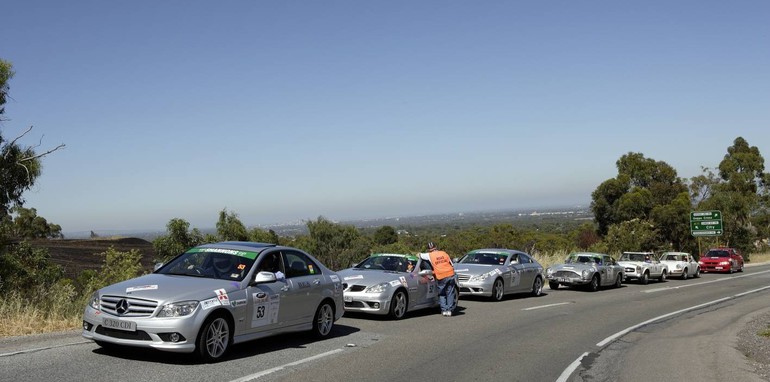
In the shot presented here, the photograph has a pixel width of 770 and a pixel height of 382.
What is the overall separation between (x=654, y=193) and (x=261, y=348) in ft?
209

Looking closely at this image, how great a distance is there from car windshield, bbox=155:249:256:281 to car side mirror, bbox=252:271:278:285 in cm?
27

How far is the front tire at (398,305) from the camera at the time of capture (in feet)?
47.5

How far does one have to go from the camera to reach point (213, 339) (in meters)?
8.82

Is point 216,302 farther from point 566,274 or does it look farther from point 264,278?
point 566,274

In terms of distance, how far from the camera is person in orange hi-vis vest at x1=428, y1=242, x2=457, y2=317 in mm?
15734

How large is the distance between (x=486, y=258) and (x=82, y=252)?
146 ft

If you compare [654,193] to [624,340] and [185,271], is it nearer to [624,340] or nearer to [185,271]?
[624,340]

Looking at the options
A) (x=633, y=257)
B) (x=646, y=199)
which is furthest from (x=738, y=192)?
(x=633, y=257)

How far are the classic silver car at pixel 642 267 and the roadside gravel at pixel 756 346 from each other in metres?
14.1

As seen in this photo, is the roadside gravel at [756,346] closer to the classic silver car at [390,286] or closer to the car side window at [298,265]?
the classic silver car at [390,286]


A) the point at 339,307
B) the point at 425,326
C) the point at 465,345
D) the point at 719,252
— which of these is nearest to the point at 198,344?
the point at 339,307

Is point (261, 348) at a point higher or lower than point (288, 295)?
lower

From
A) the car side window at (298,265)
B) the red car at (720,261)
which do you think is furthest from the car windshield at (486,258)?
the red car at (720,261)

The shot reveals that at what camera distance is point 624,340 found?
13.2 metres
